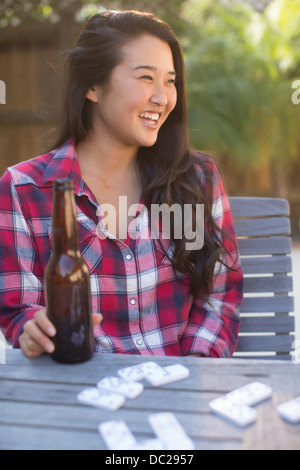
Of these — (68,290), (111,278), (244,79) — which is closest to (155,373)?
(68,290)

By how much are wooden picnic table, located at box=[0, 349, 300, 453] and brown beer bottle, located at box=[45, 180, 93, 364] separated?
0.05 m

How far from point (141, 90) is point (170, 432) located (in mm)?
1157

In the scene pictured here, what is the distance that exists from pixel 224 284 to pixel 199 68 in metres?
4.77

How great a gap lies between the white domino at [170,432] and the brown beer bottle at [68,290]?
0.27 meters

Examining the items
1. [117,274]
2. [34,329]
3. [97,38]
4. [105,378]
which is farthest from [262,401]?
[97,38]

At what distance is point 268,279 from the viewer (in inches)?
73.8

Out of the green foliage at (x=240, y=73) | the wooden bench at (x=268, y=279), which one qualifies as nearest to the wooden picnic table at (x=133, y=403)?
the wooden bench at (x=268, y=279)

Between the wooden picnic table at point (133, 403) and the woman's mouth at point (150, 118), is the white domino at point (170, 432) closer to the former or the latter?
the wooden picnic table at point (133, 403)

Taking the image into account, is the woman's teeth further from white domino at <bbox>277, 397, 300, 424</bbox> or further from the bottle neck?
white domino at <bbox>277, 397, 300, 424</bbox>

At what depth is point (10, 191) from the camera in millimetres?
1617

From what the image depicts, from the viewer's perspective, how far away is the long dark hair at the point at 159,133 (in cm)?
173

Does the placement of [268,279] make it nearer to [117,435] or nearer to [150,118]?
[150,118]

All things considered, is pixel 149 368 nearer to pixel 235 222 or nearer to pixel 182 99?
pixel 235 222

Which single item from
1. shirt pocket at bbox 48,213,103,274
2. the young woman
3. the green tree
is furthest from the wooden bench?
the green tree
